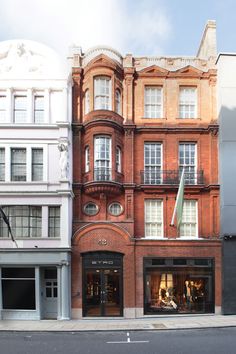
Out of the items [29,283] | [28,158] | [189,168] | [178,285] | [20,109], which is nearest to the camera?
[29,283]

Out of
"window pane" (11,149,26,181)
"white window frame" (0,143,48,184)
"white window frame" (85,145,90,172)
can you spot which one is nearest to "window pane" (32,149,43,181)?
"white window frame" (0,143,48,184)

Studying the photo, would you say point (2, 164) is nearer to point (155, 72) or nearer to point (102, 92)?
point (102, 92)

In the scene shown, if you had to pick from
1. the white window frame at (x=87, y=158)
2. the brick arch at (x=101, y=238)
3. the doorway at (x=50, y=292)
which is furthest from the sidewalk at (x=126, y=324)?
the white window frame at (x=87, y=158)

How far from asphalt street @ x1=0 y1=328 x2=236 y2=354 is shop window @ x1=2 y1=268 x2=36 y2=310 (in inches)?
166

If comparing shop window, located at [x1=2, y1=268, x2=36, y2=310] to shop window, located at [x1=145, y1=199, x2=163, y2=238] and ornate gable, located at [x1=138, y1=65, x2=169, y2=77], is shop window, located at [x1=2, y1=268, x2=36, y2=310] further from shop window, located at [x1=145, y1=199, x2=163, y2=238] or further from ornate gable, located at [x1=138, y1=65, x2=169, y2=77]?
ornate gable, located at [x1=138, y1=65, x2=169, y2=77]

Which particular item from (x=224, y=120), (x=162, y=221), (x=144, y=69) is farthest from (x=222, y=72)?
(x=162, y=221)

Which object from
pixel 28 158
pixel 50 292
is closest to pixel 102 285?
pixel 50 292

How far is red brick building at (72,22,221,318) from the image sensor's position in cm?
2341

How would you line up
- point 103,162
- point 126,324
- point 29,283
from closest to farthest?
point 126,324 < point 29,283 < point 103,162

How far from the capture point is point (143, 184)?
956 inches

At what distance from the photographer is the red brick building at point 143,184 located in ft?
76.8

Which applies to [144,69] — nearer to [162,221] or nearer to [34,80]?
[34,80]

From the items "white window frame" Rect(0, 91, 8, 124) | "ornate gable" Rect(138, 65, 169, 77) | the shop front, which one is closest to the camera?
the shop front

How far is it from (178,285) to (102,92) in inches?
471
